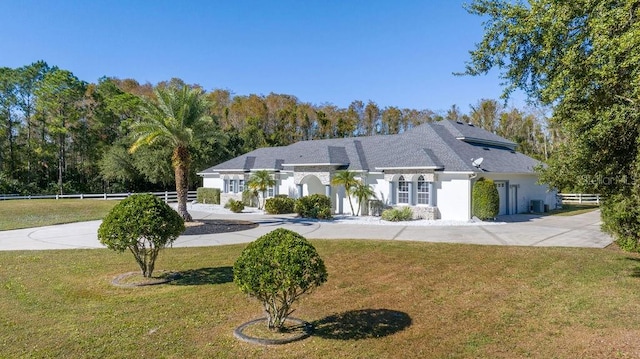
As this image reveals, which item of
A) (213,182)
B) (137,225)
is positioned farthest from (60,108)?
(137,225)

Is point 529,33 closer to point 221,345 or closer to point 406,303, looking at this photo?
point 406,303

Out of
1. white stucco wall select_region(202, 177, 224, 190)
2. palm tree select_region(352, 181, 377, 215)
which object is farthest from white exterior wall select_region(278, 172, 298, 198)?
white stucco wall select_region(202, 177, 224, 190)

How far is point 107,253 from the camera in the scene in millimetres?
13984

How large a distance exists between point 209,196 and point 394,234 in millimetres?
23123

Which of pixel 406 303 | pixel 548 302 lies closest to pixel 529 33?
pixel 548 302

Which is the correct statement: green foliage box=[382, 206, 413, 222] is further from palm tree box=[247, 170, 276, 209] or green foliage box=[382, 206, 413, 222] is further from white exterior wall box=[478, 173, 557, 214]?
palm tree box=[247, 170, 276, 209]

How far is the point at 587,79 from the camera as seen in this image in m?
7.67

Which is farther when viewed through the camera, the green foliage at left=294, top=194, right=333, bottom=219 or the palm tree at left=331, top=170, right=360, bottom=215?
the palm tree at left=331, top=170, right=360, bottom=215

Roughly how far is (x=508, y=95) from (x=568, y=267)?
534 centimetres

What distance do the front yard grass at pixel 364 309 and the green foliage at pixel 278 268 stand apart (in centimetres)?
96

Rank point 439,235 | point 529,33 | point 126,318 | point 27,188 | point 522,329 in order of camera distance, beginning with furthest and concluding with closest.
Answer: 1. point 27,188
2. point 439,235
3. point 529,33
4. point 126,318
5. point 522,329

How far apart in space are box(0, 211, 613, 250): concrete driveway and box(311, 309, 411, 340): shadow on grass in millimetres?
9260

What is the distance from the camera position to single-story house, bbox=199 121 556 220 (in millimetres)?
22766

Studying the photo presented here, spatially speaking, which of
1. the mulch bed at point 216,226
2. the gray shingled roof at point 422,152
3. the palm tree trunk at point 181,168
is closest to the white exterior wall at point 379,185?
the gray shingled roof at point 422,152
